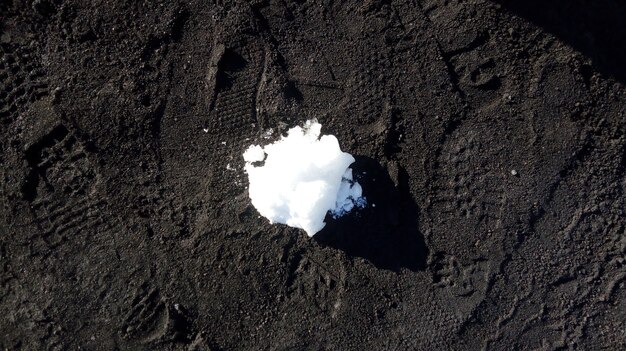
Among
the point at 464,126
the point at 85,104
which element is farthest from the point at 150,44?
the point at 464,126

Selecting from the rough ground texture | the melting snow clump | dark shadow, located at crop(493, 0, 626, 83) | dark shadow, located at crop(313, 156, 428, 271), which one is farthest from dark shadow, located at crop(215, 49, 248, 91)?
dark shadow, located at crop(493, 0, 626, 83)

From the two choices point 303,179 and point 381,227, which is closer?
point 303,179

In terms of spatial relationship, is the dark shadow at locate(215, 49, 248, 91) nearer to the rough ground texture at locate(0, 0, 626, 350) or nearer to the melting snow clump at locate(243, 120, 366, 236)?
the rough ground texture at locate(0, 0, 626, 350)

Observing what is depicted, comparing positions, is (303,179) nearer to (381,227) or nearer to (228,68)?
(381,227)

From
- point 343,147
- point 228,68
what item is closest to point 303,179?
point 343,147

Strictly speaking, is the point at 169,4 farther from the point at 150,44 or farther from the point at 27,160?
the point at 27,160

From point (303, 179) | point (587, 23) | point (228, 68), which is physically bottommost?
point (587, 23)
